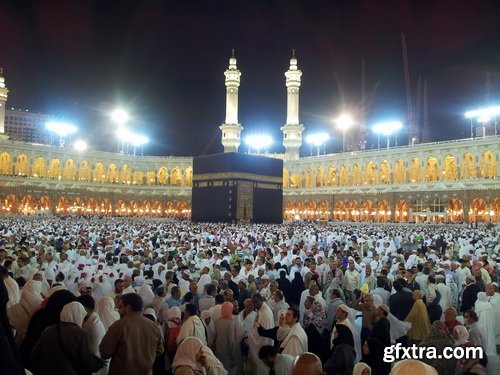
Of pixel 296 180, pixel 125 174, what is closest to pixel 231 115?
pixel 296 180

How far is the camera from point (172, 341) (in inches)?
Result: 148

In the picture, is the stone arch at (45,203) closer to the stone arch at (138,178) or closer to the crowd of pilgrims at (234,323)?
the stone arch at (138,178)

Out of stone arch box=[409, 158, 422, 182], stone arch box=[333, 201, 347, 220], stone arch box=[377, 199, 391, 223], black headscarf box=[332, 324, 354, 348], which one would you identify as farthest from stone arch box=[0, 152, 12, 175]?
black headscarf box=[332, 324, 354, 348]

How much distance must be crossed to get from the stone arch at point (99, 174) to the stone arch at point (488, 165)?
35.1 m

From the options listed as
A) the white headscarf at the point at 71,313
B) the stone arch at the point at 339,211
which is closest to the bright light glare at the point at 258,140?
the stone arch at the point at 339,211

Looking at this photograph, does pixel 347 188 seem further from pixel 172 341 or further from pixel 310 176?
pixel 172 341

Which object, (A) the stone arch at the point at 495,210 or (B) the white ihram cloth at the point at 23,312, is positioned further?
(A) the stone arch at the point at 495,210

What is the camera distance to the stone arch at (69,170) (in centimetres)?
4372

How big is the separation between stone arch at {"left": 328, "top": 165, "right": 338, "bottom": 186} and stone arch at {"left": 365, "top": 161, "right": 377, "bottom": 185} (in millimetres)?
3445

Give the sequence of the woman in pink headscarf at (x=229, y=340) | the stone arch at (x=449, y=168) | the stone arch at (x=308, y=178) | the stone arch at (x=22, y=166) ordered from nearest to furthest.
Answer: the woman in pink headscarf at (x=229, y=340)
the stone arch at (x=449, y=168)
the stone arch at (x=22, y=166)
the stone arch at (x=308, y=178)

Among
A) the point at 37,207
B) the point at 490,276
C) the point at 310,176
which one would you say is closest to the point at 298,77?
the point at 310,176

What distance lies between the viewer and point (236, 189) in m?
31.2

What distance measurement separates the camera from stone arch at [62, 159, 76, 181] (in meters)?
43.7

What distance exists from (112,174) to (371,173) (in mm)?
26645
